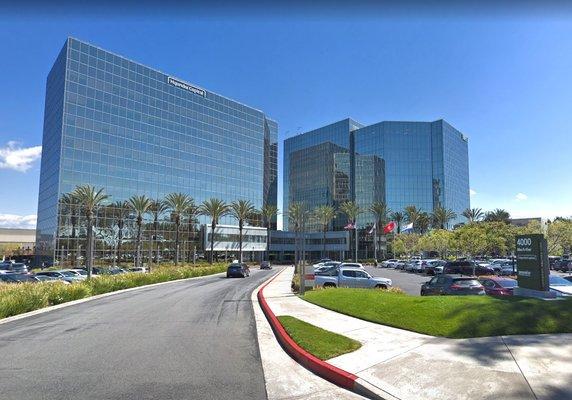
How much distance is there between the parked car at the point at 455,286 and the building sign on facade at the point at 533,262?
359 cm

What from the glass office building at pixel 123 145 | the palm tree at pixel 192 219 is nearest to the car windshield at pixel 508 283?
the glass office building at pixel 123 145

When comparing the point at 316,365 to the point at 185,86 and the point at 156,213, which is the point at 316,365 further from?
the point at 185,86

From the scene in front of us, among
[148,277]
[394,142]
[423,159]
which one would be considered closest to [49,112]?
[148,277]

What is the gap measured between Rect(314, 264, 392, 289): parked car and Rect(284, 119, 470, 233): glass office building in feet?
287

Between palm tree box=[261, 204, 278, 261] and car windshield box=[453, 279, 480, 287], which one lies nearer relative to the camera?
car windshield box=[453, 279, 480, 287]

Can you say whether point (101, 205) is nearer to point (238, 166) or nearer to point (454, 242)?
point (238, 166)

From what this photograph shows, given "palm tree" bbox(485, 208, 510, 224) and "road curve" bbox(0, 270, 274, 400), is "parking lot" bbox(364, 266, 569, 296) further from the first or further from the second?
"palm tree" bbox(485, 208, 510, 224)

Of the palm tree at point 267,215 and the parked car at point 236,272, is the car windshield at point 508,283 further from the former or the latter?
the palm tree at point 267,215

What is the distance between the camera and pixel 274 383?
7.57m

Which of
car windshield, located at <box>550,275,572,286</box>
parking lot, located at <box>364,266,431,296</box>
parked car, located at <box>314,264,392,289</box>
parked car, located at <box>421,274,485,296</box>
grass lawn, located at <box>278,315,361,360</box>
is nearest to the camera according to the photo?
grass lawn, located at <box>278,315,361,360</box>

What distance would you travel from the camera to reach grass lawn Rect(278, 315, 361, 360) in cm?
904

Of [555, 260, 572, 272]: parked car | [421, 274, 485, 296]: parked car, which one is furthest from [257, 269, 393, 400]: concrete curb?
[555, 260, 572, 272]: parked car

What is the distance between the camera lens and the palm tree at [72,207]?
67.2m

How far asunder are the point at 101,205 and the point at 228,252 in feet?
101
